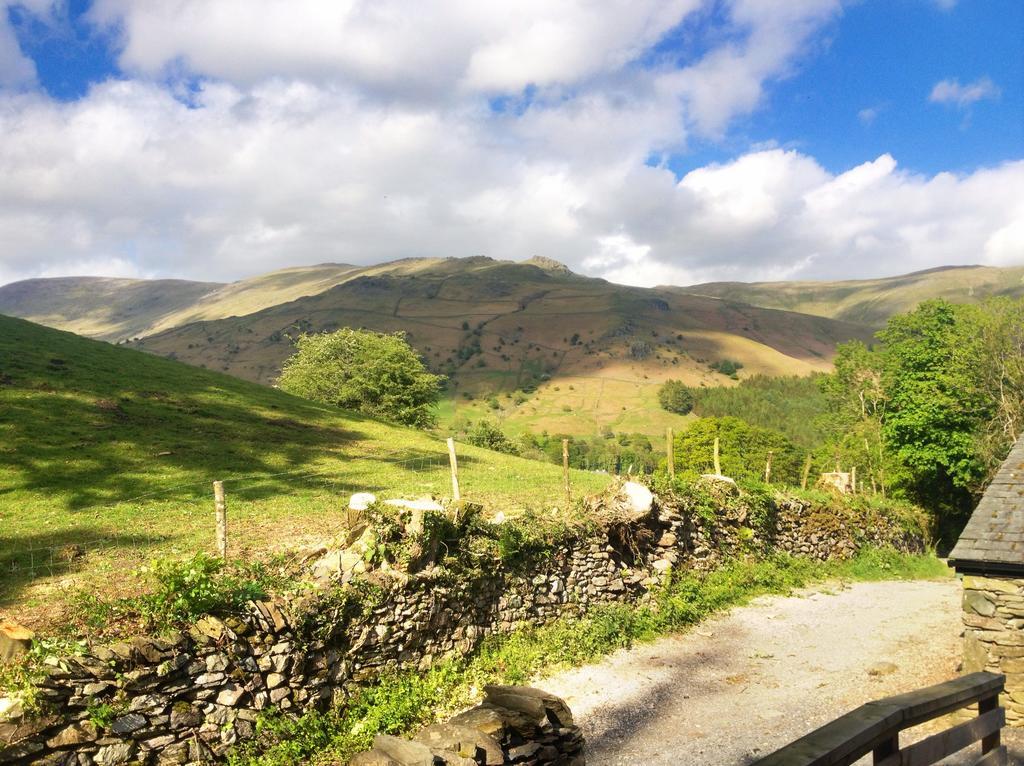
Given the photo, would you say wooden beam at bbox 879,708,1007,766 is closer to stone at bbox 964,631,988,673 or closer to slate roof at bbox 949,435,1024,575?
slate roof at bbox 949,435,1024,575

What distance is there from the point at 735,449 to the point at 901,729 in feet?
237

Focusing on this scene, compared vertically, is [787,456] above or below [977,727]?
below

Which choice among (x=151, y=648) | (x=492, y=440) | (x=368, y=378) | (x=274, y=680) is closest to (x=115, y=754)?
(x=151, y=648)

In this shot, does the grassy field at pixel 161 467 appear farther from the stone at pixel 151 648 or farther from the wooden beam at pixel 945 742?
the wooden beam at pixel 945 742

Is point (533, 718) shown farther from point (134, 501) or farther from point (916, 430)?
point (916, 430)

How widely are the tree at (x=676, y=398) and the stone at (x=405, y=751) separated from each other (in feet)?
556

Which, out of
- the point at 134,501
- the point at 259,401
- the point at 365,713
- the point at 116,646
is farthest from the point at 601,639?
the point at 259,401

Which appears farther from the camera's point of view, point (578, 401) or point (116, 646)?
point (578, 401)

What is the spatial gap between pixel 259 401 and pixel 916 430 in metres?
43.6

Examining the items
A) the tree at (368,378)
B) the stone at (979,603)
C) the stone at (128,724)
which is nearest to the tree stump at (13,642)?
the stone at (128,724)

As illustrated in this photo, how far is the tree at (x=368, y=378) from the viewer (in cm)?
5697

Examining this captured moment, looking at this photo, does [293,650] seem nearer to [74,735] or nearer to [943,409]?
[74,735]

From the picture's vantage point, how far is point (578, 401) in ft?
599

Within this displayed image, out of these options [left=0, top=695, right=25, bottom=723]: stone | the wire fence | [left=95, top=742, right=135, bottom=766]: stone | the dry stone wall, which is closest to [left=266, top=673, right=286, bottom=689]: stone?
the dry stone wall
